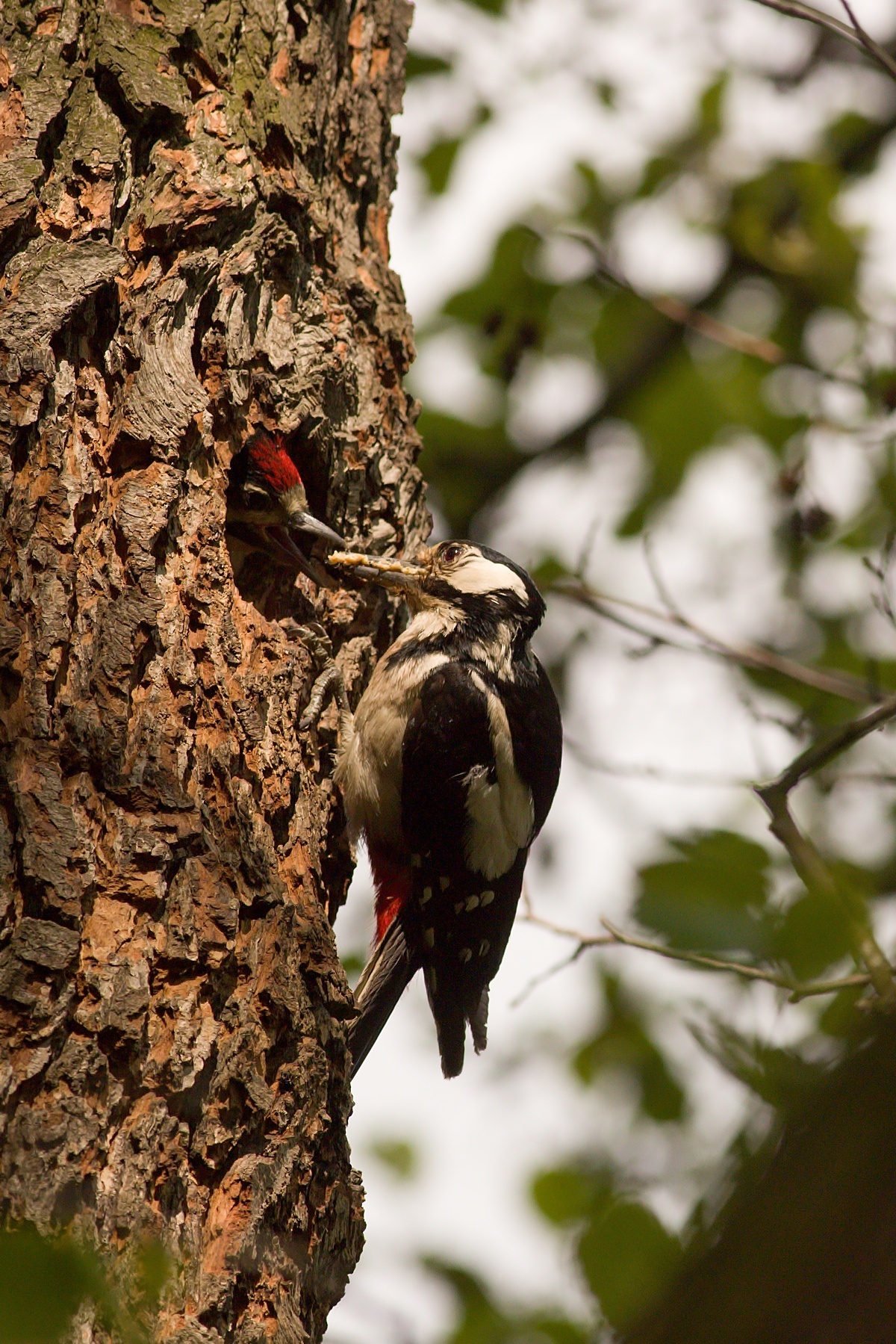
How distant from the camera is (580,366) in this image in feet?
17.8

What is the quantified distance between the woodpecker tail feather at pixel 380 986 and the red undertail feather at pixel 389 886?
35 millimetres

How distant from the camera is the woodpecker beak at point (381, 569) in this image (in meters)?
3.07

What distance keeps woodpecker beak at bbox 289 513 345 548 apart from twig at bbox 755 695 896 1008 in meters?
1.27

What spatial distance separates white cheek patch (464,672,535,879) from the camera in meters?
3.28

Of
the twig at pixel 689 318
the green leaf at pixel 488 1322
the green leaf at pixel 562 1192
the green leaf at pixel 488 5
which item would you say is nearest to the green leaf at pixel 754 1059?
the green leaf at pixel 488 1322

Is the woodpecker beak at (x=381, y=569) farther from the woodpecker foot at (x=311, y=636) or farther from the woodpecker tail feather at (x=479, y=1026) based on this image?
the woodpecker tail feather at (x=479, y=1026)

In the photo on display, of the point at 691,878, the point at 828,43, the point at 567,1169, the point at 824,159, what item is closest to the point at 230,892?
the point at 691,878

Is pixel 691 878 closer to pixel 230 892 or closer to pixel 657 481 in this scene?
pixel 230 892

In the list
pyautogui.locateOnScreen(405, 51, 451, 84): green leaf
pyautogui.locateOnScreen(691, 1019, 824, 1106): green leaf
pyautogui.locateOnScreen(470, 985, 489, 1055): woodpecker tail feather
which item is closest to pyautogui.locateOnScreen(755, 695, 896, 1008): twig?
pyautogui.locateOnScreen(691, 1019, 824, 1106): green leaf

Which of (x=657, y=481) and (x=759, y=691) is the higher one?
(x=657, y=481)

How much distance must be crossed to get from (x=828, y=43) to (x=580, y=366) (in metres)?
2.05

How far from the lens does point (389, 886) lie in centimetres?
337

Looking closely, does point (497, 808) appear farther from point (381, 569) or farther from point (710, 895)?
point (710, 895)

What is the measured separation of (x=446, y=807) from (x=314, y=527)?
31.6 inches
